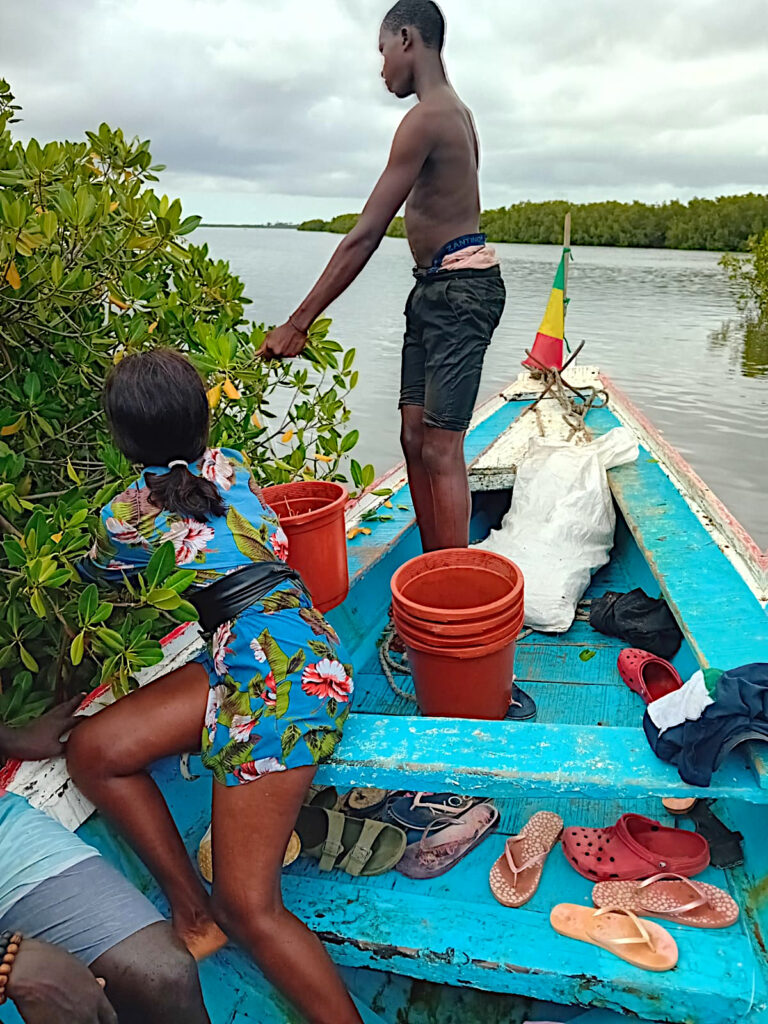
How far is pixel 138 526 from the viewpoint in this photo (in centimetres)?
150

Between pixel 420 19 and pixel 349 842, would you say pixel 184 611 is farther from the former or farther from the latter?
pixel 420 19

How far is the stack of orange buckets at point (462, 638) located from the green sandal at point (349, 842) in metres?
0.33

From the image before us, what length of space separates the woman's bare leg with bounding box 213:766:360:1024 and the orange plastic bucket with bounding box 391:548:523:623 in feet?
2.41

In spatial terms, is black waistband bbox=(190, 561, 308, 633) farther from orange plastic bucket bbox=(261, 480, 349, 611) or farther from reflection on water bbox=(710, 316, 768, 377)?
reflection on water bbox=(710, 316, 768, 377)

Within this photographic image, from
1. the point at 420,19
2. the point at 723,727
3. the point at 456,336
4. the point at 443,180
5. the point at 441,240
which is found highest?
the point at 420,19

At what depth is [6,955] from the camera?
3.49ft

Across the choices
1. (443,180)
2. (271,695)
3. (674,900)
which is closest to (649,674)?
(674,900)

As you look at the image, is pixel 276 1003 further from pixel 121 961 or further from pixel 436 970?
pixel 121 961

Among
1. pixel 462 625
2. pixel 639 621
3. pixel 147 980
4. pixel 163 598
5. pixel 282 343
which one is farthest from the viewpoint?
pixel 639 621

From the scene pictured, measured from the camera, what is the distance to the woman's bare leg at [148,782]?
1.46m

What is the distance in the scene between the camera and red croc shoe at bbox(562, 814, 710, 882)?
1.60 meters

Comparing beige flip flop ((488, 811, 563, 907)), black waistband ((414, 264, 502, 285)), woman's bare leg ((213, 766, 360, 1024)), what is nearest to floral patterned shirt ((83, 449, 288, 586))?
woman's bare leg ((213, 766, 360, 1024))

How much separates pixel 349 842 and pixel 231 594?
655 millimetres

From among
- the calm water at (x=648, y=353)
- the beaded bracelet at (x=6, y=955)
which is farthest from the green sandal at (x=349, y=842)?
the calm water at (x=648, y=353)
